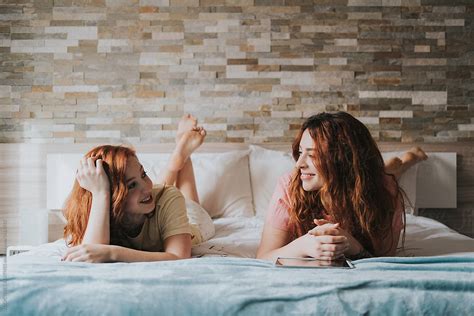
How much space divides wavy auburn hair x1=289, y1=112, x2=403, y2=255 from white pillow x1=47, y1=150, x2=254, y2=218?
1.22 meters

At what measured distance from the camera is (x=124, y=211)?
1903 millimetres

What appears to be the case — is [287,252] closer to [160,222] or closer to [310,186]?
[310,186]

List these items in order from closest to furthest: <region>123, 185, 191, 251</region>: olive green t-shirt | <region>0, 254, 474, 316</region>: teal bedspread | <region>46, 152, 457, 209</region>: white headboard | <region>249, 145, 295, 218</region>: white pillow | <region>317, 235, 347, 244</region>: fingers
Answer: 1. <region>0, 254, 474, 316</region>: teal bedspread
2. <region>317, 235, 347, 244</region>: fingers
3. <region>123, 185, 191, 251</region>: olive green t-shirt
4. <region>249, 145, 295, 218</region>: white pillow
5. <region>46, 152, 457, 209</region>: white headboard

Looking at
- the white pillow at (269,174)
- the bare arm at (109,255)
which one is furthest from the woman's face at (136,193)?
the white pillow at (269,174)

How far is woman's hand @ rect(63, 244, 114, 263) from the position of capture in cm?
164

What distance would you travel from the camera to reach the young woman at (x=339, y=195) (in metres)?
1.88

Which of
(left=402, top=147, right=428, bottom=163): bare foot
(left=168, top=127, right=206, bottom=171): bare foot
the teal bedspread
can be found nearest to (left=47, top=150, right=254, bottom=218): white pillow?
(left=168, top=127, right=206, bottom=171): bare foot

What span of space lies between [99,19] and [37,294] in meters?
2.72

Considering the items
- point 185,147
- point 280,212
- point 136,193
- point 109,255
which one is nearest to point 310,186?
point 280,212

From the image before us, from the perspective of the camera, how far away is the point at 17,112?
368cm

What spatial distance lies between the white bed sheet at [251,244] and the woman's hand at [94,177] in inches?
10.0

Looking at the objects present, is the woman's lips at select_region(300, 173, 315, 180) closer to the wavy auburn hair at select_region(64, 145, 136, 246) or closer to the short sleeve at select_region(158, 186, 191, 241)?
the short sleeve at select_region(158, 186, 191, 241)

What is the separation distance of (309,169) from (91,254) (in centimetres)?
77

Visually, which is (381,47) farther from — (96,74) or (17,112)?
(17,112)
